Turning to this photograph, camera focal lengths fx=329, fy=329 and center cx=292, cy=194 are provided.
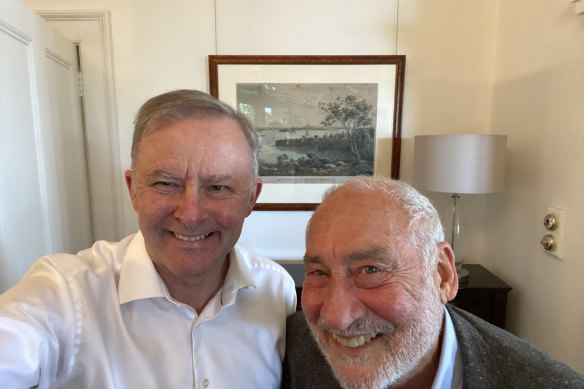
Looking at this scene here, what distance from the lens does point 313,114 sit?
235 centimetres

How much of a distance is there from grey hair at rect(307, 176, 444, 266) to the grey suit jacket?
0.91 ft

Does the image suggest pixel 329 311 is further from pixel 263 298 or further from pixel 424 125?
pixel 424 125

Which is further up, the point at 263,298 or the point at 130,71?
the point at 130,71

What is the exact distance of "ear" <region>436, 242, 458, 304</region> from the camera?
0.88m

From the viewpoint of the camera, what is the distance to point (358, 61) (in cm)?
226

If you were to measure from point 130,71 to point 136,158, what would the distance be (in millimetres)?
1682

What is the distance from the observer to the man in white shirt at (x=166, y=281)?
2.68 feet

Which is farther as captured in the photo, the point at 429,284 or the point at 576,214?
the point at 576,214

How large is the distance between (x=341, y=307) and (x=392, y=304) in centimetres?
12

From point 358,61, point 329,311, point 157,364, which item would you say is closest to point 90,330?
point 157,364

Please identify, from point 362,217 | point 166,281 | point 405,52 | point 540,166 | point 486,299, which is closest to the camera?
point 362,217

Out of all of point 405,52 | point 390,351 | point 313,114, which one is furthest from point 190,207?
point 405,52

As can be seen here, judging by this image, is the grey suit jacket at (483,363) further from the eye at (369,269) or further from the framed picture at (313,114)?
the framed picture at (313,114)

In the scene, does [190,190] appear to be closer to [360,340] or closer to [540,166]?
[360,340]
